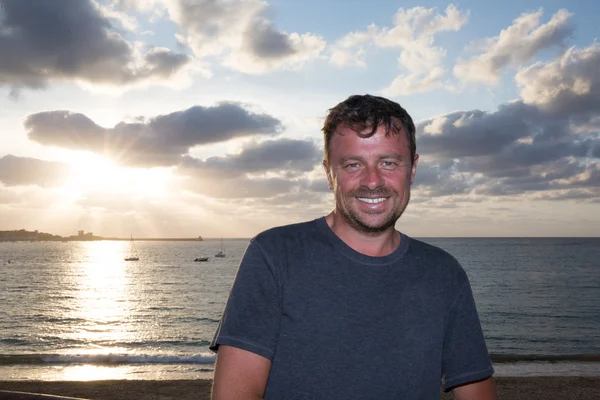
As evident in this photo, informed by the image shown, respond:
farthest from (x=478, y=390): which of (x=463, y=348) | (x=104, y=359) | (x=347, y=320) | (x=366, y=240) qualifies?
(x=104, y=359)

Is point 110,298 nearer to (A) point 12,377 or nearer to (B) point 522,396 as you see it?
(A) point 12,377

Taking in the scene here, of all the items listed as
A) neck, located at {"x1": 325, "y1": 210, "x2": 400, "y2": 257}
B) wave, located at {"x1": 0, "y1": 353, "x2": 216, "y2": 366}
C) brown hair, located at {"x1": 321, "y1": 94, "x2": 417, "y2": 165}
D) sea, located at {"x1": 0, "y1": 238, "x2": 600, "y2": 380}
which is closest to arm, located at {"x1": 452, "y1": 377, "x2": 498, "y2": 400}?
neck, located at {"x1": 325, "y1": 210, "x2": 400, "y2": 257}

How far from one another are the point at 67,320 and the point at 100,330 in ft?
20.2

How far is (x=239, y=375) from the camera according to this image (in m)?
1.77

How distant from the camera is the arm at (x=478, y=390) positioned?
217 cm

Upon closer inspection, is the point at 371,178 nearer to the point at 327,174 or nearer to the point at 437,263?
the point at 327,174

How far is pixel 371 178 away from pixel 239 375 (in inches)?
38.3

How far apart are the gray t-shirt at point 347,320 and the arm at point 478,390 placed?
0.04 meters

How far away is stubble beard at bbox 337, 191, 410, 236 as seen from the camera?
2164 mm

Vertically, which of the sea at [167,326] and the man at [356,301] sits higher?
the man at [356,301]

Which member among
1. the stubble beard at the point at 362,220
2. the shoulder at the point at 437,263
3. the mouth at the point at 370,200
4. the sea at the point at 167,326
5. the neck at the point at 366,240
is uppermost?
the mouth at the point at 370,200

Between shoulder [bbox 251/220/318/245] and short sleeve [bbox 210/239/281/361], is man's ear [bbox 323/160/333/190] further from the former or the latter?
short sleeve [bbox 210/239/281/361]

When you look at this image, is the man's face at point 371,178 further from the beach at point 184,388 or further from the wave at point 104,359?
the wave at point 104,359

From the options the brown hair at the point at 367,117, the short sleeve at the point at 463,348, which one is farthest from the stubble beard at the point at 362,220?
the short sleeve at the point at 463,348
